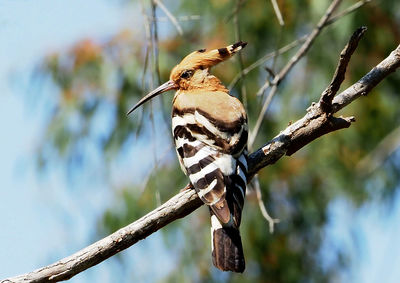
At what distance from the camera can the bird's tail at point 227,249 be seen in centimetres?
257

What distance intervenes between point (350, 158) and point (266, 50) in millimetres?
931

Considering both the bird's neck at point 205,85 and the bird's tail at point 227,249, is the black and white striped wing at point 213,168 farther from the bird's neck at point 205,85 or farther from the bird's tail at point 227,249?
the bird's neck at point 205,85

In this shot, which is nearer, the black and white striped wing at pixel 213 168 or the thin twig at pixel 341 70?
the thin twig at pixel 341 70

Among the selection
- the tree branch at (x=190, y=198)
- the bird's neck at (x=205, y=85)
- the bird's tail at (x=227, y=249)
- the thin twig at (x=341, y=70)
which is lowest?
the bird's tail at (x=227, y=249)

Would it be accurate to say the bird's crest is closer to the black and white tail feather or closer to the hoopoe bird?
the hoopoe bird

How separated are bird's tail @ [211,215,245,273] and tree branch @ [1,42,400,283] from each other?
4.4 inches

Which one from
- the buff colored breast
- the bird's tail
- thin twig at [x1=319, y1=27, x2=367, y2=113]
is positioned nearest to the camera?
A: thin twig at [x1=319, y1=27, x2=367, y2=113]

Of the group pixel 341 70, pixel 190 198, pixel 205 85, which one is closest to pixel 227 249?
pixel 190 198

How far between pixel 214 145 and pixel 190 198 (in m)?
0.32

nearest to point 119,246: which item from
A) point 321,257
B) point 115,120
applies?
point 115,120

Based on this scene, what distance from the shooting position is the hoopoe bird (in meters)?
2.62

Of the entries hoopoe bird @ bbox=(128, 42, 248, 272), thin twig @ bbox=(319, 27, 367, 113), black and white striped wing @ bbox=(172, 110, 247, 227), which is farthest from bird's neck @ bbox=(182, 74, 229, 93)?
thin twig @ bbox=(319, 27, 367, 113)

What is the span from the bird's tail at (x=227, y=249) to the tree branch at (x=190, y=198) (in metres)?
0.11

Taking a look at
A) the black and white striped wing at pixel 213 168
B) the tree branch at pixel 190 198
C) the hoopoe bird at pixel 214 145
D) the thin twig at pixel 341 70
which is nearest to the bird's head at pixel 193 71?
the hoopoe bird at pixel 214 145
